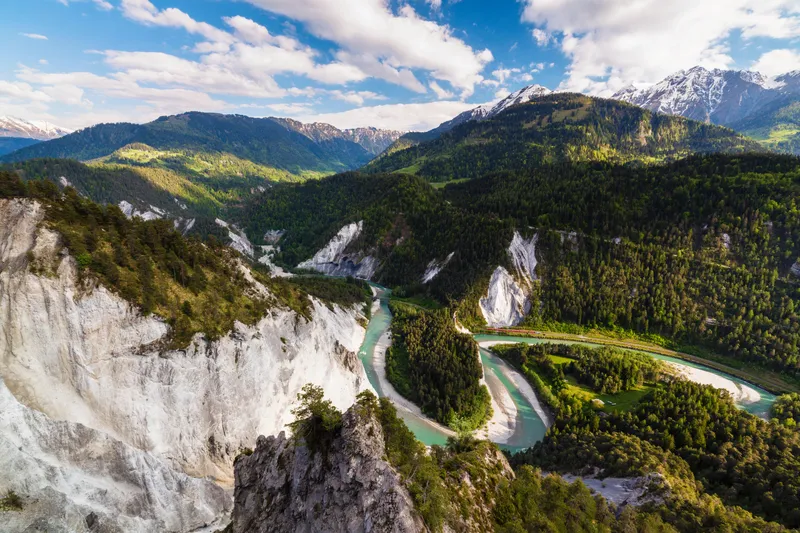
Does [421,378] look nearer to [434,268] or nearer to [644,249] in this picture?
[434,268]

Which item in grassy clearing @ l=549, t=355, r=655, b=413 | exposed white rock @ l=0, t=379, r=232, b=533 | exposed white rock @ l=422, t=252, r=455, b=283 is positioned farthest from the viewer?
exposed white rock @ l=422, t=252, r=455, b=283

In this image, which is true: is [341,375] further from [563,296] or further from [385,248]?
[385,248]

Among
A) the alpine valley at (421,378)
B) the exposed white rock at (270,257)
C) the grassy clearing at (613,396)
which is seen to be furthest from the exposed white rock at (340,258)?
the grassy clearing at (613,396)

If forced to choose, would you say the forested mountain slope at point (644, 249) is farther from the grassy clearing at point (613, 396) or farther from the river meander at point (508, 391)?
the grassy clearing at point (613, 396)

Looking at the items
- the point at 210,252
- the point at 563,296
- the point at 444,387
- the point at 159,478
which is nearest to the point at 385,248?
the point at 563,296

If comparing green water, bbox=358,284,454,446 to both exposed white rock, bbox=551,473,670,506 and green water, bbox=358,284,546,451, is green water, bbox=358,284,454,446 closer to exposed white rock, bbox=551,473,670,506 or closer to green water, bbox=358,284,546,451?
green water, bbox=358,284,546,451

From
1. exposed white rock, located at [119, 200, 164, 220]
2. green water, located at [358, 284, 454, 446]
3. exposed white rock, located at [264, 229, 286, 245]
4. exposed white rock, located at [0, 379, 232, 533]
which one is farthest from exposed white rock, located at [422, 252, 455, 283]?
exposed white rock, located at [119, 200, 164, 220]
